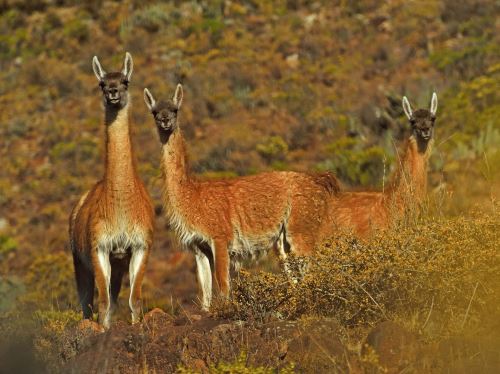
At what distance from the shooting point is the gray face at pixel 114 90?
11.3 metres

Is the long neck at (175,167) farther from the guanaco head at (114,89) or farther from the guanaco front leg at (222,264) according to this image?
the guanaco head at (114,89)

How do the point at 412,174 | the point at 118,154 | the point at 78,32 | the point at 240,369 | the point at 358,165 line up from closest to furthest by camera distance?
the point at 240,369
the point at 118,154
the point at 412,174
the point at 358,165
the point at 78,32

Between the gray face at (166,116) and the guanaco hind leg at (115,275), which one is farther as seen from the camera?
the gray face at (166,116)

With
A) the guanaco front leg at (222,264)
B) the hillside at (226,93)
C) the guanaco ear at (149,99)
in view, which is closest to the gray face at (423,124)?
the guanaco front leg at (222,264)

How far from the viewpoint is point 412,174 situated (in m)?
11.7

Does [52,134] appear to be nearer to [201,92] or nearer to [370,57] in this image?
[201,92]

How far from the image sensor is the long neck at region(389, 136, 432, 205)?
36.5ft

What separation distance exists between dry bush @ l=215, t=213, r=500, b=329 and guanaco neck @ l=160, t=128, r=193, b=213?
2.63m

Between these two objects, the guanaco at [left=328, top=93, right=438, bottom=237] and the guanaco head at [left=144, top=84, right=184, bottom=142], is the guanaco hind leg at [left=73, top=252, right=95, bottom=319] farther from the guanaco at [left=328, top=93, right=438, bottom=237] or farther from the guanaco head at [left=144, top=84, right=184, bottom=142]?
the guanaco at [left=328, top=93, right=438, bottom=237]

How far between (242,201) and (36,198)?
14.4 metres

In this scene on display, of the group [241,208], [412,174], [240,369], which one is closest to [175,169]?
[241,208]

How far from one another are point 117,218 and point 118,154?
0.69 metres

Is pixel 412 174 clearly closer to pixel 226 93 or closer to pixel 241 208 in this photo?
pixel 241 208

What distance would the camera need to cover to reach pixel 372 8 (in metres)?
34.3
